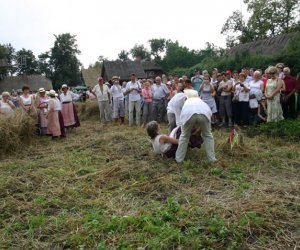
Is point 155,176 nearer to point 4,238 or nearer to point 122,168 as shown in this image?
point 122,168

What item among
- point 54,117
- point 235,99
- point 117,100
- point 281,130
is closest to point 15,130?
point 54,117

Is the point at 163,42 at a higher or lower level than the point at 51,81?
→ higher

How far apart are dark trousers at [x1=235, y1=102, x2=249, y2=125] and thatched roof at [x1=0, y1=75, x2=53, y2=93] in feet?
183

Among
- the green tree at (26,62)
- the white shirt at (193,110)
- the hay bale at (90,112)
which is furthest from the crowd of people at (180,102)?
the green tree at (26,62)

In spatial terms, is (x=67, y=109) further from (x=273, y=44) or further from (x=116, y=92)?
(x=273, y=44)

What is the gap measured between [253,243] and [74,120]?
29.5ft

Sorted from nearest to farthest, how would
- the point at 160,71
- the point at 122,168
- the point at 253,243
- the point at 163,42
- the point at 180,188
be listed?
the point at 253,243, the point at 180,188, the point at 122,168, the point at 160,71, the point at 163,42

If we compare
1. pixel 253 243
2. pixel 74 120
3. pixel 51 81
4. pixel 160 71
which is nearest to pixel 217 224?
pixel 253 243

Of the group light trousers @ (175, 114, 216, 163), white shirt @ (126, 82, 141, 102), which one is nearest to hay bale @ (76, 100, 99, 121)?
white shirt @ (126, 82, 141, 102)

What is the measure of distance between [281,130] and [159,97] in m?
4.87

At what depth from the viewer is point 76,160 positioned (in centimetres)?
697

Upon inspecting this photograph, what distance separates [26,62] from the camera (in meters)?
78.2

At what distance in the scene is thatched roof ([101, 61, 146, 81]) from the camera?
5445 centimetres

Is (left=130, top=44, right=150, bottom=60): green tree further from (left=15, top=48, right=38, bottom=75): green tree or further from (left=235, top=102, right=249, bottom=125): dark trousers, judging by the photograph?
(left=235, top=102, right=249, bottom=125): dark trousers
